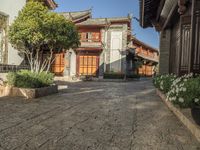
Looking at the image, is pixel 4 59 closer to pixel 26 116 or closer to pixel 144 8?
pixel 144 8

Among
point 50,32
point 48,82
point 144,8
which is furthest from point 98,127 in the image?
point 144,8

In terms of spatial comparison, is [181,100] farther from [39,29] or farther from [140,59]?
[140,59]

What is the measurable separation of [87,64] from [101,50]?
2.14 metres

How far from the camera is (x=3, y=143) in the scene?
158 inches

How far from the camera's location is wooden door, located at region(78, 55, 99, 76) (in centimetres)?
3044

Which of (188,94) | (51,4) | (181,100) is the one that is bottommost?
(181,100)

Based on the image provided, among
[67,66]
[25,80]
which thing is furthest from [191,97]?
[67,66]

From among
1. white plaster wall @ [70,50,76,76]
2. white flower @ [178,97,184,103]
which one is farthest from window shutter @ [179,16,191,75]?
white plaster wall @ [70,50,76,76]

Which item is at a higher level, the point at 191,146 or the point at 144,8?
the point at 144,8

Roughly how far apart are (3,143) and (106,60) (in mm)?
26431

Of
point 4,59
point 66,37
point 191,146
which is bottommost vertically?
point 191,146

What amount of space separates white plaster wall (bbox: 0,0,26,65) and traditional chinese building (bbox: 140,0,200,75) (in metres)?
6.16

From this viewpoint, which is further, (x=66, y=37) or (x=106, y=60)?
(x=106, y=60)

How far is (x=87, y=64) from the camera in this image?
100ft
